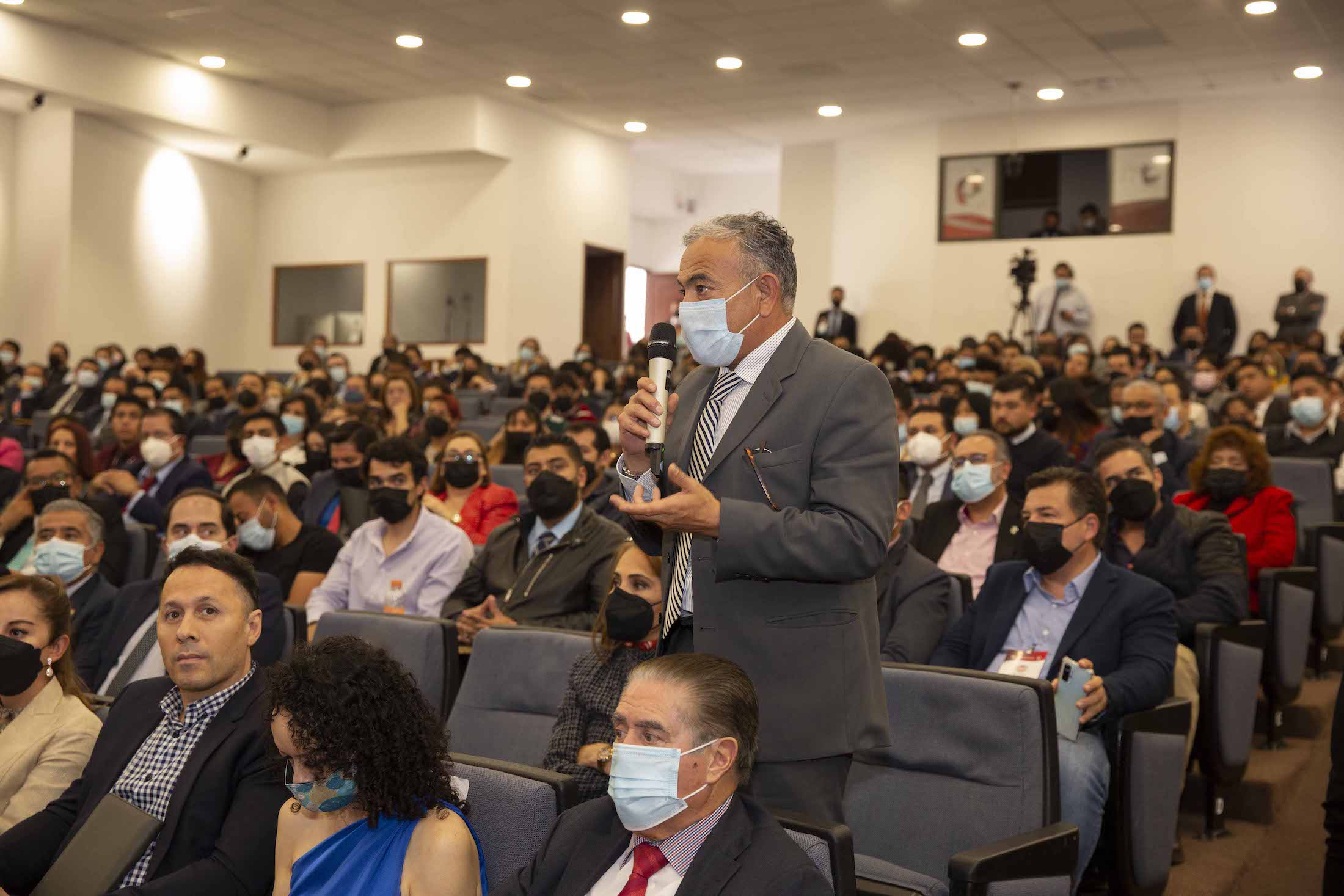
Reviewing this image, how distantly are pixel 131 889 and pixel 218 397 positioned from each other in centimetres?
911

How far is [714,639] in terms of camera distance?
1991mm

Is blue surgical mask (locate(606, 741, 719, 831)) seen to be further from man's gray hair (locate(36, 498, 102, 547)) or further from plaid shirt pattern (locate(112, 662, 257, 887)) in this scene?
man's gray hair (locate(36, 498, 102, 547))

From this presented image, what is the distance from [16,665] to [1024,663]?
7.60ft

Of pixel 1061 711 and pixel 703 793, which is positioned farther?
pixel 1061 711

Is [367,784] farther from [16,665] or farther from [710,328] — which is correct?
[16,665]

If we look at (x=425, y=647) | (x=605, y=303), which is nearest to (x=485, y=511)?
(x=425, y=647)

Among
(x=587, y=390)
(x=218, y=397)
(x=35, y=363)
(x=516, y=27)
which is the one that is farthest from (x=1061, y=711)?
(x=35, y=363)

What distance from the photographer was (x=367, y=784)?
2043 millimetres

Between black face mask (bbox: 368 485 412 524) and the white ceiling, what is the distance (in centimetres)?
729

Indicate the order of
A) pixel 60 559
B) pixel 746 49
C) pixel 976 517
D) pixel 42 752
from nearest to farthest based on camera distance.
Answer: pixel 42 752 → pixel 60 559 → pixel 976 517 → pixel 746 49

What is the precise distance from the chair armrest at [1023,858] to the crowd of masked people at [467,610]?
17.2 inches

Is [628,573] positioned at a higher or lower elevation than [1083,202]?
lower

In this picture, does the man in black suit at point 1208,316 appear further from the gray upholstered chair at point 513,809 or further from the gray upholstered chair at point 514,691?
the gray upholstered chair at point 513,809

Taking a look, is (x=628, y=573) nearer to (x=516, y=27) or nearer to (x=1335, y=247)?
(x=516, y=27)
